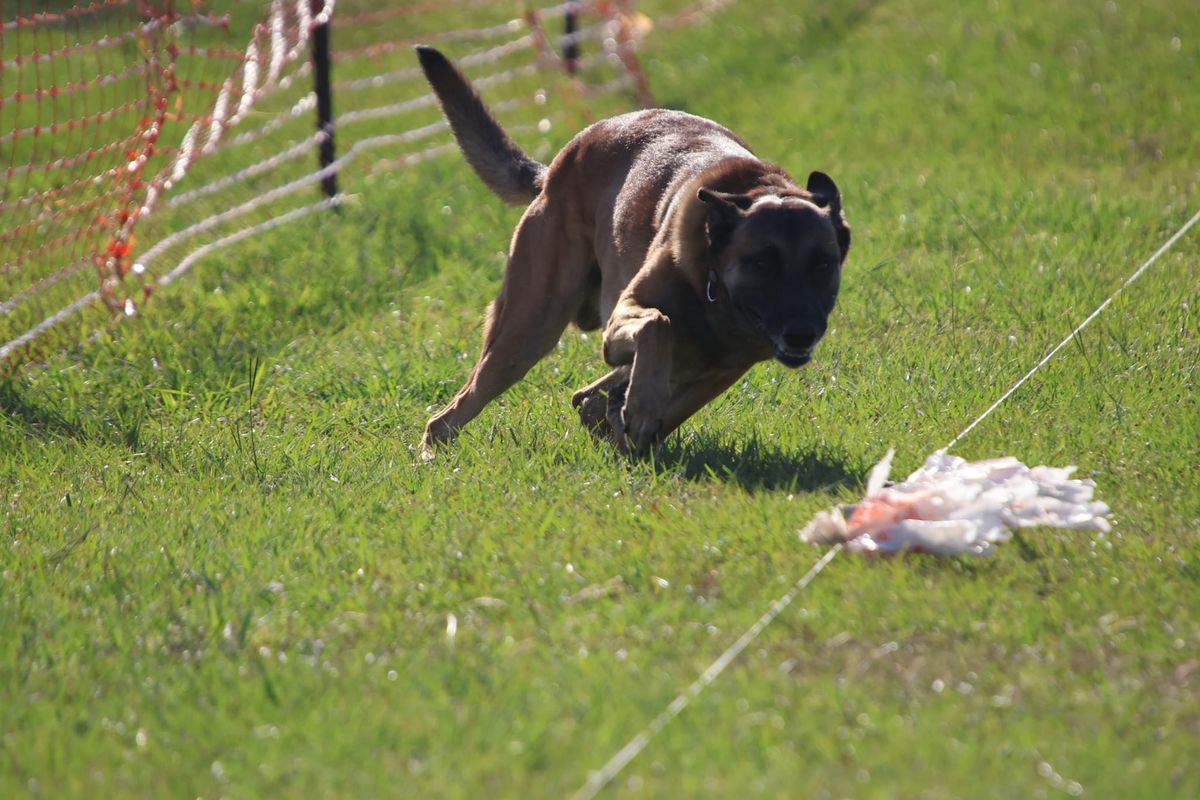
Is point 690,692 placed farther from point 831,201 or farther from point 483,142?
point 483,142

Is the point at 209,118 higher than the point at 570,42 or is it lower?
higher

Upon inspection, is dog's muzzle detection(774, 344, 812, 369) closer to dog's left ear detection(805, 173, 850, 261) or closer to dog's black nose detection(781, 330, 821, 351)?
dog's black nose detection(781, 330, 821, 351)

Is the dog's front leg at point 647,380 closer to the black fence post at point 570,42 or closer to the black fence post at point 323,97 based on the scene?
the black fence post at point 323,97

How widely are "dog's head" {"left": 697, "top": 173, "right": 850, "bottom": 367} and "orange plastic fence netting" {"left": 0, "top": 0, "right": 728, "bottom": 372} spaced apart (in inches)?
146

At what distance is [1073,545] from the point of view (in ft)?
15.4

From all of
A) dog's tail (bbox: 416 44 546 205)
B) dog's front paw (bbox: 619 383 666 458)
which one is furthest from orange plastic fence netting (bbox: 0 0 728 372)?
dog's front paw (bbox: 619 383 666 458)

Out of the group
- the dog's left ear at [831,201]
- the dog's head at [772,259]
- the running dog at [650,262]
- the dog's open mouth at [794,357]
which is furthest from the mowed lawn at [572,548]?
the dog's left ear at [831,201]

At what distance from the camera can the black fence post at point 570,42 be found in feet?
48.4

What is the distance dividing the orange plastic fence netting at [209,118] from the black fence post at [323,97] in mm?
38

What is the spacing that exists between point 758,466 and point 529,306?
1.46 m

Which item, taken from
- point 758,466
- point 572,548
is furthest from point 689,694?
point 758,466

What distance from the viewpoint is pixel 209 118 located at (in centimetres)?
1117

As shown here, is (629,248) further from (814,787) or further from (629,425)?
(814,787)

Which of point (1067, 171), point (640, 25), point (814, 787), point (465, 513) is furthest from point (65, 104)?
point (814, 787)
